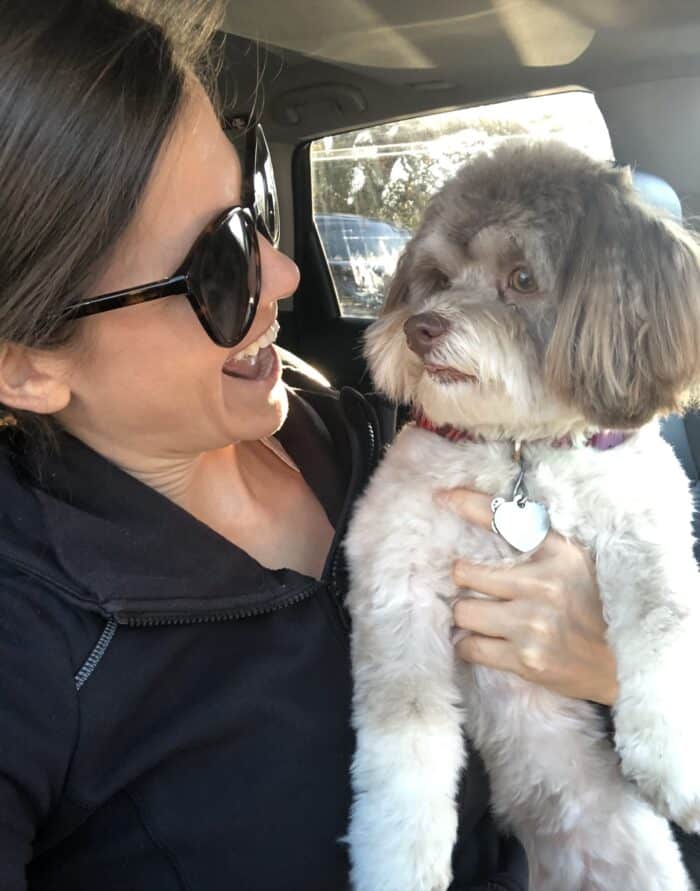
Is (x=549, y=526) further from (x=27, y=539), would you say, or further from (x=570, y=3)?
(x=570, y=3)

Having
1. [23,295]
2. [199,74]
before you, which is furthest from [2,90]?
[199,74]

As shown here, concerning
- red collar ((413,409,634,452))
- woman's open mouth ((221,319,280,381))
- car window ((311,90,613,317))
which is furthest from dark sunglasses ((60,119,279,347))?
car window ((311,90,613,317))

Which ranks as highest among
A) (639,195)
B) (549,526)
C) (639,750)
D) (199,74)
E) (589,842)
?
(199,74)

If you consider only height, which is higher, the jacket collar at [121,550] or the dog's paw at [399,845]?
the jacket collar at [121,550]

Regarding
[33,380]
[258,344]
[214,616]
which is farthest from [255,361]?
[214,616]

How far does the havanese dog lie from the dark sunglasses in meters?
0.36

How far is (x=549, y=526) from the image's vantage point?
4.74 ft

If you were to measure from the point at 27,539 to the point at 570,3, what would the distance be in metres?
2.06

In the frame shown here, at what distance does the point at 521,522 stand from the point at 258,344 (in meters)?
0.58

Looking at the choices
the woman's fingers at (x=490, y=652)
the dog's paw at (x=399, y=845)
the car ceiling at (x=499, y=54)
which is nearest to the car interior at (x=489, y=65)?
the car ceiling at (x=499, y=54)

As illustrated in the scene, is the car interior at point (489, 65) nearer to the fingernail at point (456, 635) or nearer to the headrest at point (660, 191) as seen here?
the headrest at point (660, 191)

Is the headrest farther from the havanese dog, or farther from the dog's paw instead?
the dog's paw

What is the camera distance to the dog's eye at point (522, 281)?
1.59 m

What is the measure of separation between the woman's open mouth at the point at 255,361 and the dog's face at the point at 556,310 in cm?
26
